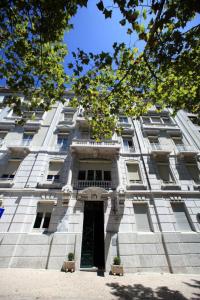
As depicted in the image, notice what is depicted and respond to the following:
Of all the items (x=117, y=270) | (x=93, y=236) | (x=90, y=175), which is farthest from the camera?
(x=90, y=175)

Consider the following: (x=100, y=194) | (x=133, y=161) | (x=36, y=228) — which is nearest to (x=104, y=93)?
(x=133, y=161)

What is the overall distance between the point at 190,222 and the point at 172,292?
527 cm

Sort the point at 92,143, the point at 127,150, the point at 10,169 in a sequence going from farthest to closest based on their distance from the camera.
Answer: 1. the point at 127,150
2. the point at 92,143
3. the point at 10,169

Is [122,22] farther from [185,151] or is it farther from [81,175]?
[185,151]

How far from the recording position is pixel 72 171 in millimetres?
11945

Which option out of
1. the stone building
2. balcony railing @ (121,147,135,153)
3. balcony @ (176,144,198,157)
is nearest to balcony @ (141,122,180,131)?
the stone building

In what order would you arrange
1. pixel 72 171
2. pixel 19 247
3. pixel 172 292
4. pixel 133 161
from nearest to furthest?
pixel 172 292 → pixel 19 247 → pixel 72 171 → pixel 133 161

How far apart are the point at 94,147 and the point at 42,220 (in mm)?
5986

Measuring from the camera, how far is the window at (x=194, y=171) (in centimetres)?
1235

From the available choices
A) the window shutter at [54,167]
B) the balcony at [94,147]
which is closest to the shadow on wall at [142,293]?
the window shutter at [54,167]

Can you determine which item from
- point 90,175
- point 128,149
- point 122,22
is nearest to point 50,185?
point 90,175

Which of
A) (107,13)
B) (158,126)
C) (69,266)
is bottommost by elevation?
(69,266)

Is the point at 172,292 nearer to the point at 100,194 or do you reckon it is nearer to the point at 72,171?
the point at 100,194

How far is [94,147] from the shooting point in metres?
12.6
